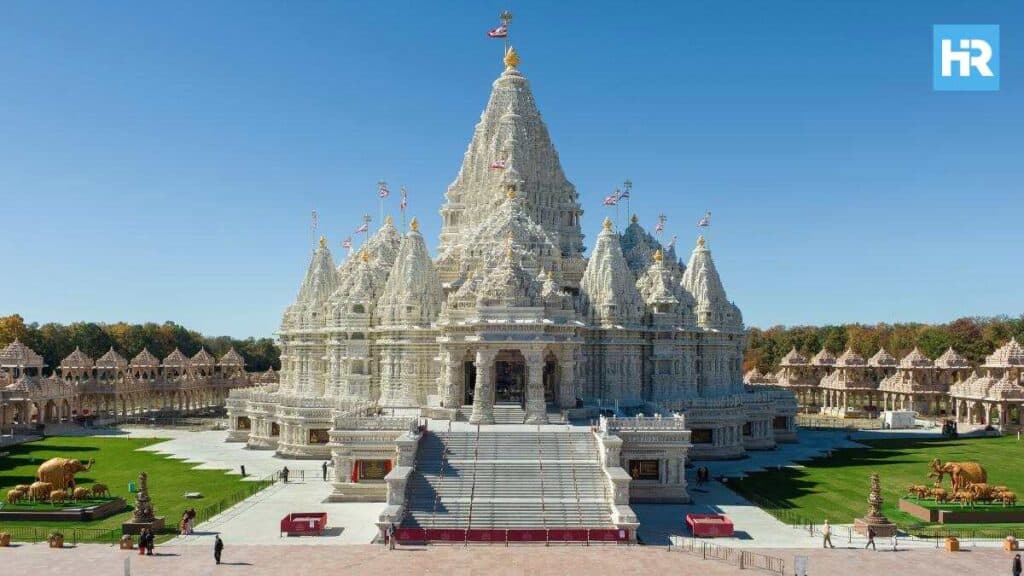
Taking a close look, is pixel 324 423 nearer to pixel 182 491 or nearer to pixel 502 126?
pixel 182 491

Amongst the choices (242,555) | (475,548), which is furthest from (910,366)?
(242,555)

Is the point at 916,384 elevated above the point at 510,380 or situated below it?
below

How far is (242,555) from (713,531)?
1898cm

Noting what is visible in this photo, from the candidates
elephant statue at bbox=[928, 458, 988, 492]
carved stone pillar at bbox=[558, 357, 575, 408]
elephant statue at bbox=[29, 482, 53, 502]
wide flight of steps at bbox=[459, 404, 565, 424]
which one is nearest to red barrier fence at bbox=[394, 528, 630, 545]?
wide flight of steps at bbox=[459, 404, 565, 424]

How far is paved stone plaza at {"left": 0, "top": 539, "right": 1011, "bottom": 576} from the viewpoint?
3038 centimetres

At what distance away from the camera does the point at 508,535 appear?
34.8 meters

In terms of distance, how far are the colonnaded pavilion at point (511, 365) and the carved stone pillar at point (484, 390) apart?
0.35 ft

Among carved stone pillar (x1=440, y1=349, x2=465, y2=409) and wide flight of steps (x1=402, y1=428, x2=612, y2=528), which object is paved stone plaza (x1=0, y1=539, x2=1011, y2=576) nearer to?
wide flight of steps (x1=402, y1=428, x2=612, y2=528)

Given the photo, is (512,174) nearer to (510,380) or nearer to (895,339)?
(510,380)

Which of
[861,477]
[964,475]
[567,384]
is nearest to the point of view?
[964,475]

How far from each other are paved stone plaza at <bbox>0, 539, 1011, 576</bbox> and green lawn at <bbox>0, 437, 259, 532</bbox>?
505 cm

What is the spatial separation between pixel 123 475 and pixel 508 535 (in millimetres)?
29500

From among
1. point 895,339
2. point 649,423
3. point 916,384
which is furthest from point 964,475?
point 895,339

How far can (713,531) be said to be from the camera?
36.2 meters
